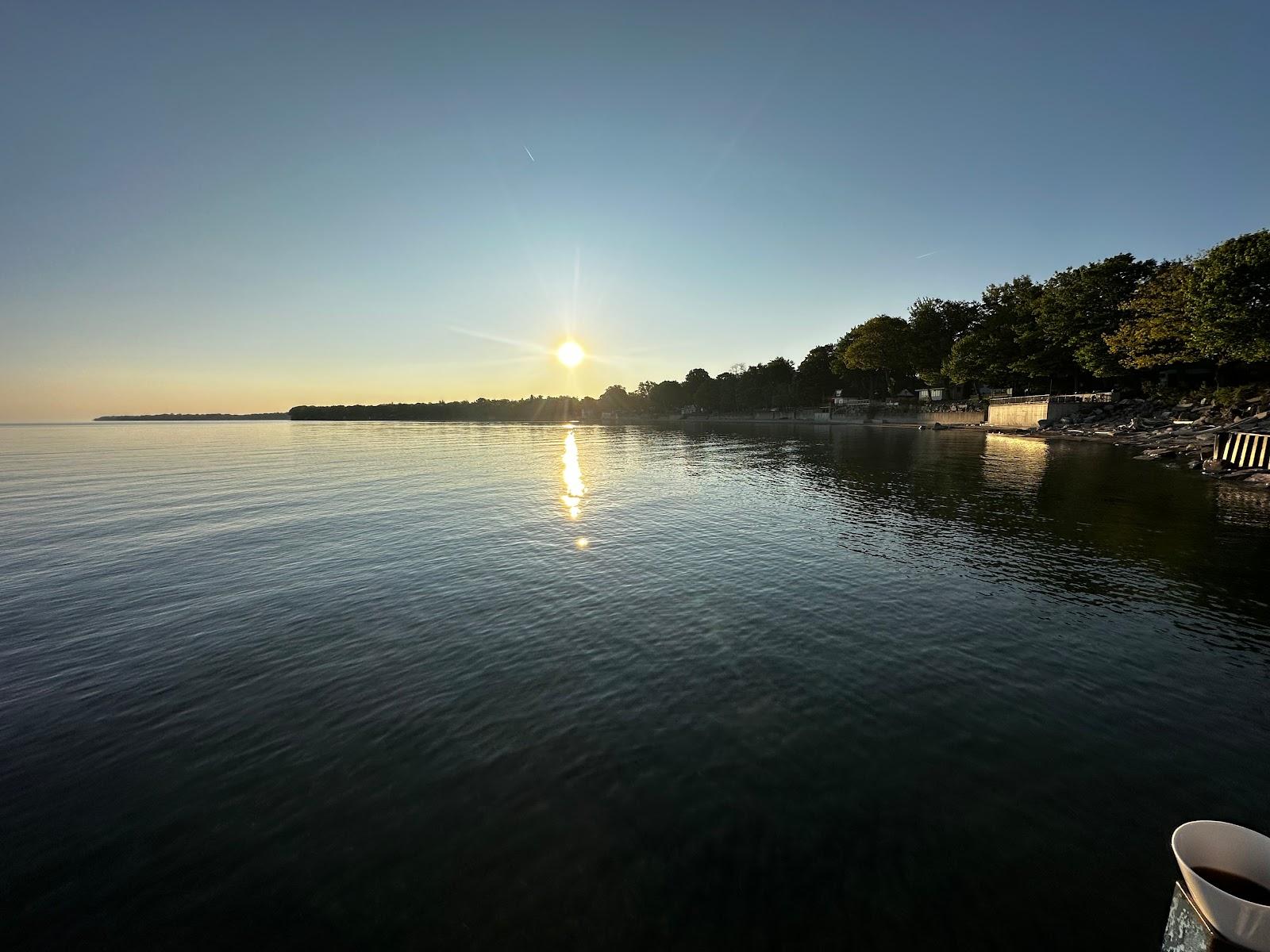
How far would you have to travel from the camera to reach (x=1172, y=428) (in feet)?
233

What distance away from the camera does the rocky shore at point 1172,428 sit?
50.2 meters

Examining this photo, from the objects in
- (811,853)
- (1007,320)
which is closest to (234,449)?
(811,853)

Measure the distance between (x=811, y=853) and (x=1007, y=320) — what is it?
148 meters

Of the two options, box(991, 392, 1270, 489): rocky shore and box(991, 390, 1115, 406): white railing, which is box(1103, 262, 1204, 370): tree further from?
box(991, 392, 1270, 489): rocky shore

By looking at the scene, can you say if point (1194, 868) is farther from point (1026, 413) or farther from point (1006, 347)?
point (1006, 347)

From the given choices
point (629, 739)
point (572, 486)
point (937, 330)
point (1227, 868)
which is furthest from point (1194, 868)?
point (937, 330)

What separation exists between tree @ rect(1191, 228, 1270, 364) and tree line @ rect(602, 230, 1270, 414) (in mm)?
110

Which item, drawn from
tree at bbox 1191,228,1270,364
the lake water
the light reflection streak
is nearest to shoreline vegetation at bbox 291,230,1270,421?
tree at bbox 1191,228,1270,364

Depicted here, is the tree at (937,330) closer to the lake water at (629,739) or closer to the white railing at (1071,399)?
the white railing at (1071,399)

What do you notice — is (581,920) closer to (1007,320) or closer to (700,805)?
(700,805)

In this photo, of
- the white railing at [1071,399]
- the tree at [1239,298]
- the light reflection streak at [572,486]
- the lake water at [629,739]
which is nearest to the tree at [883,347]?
the white railing at [1071,399]

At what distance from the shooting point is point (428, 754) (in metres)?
11.4

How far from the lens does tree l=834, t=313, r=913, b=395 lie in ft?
497

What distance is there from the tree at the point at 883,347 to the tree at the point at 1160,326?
6148 cm
